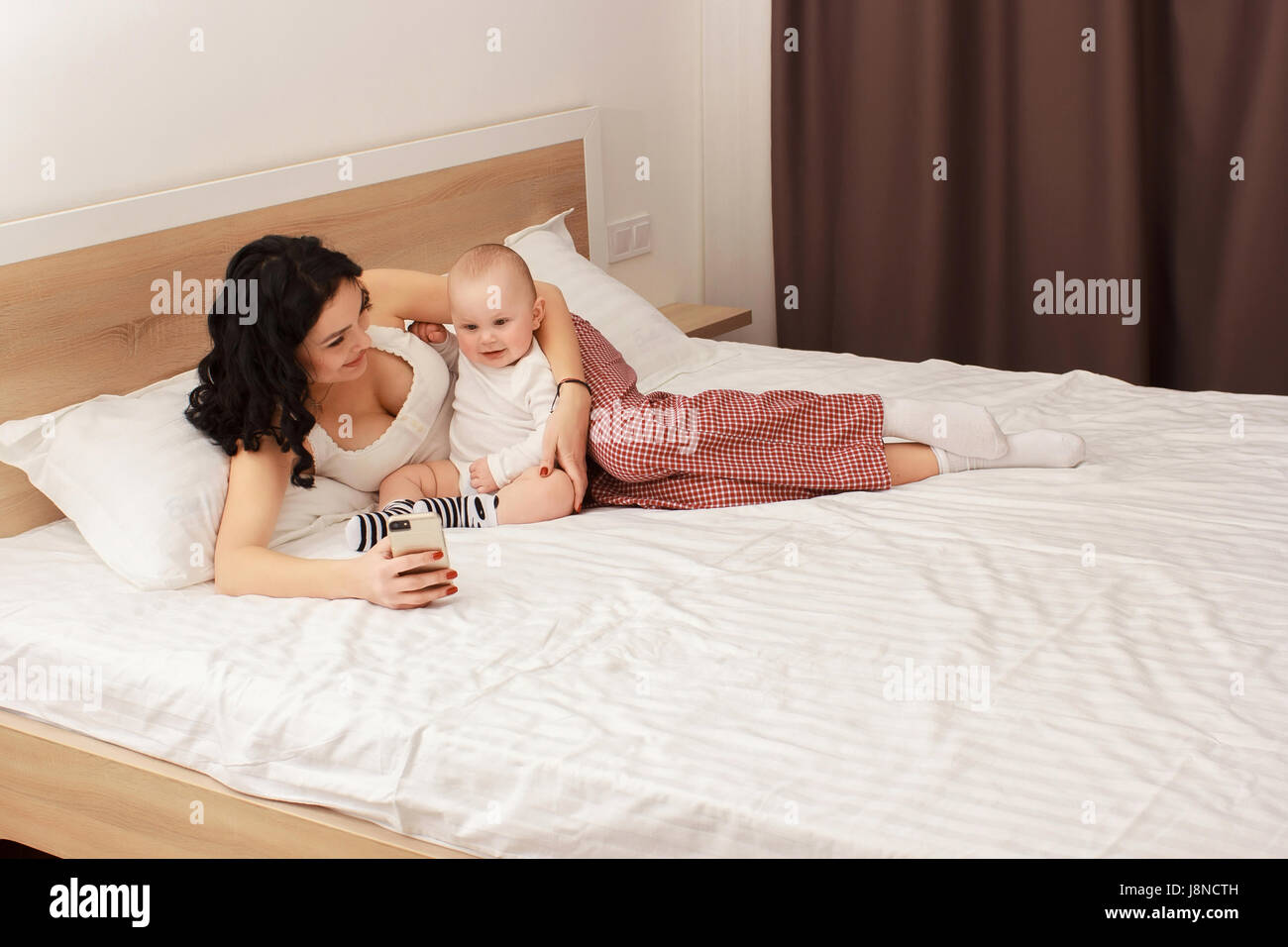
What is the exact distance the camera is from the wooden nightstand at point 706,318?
3131mm

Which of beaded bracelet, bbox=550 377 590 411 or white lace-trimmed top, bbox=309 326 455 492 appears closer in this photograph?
white lace-trimmed top, bbox=309 326 455 492

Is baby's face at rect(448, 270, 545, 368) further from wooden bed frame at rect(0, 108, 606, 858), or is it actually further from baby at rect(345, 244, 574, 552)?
wooden bed frame at rect(0, 108, 606, 858)

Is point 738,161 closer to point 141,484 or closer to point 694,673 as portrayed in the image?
point 141,484

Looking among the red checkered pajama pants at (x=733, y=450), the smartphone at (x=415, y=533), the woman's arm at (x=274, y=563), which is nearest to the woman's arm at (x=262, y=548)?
the woman's arm at (x=274, y=563)

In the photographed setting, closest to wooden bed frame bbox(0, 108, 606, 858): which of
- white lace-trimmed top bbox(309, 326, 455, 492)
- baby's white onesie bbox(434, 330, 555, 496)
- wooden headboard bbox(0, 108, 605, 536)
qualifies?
wooden headboard bbox(0, 108, 605, 536)

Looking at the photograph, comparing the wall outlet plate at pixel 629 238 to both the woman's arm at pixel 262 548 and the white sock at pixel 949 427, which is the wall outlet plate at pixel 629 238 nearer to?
the white sock at pixel 949 427

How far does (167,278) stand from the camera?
201 centimetres

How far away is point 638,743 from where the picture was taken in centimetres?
125

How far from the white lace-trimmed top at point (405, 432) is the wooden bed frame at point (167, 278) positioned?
38cm

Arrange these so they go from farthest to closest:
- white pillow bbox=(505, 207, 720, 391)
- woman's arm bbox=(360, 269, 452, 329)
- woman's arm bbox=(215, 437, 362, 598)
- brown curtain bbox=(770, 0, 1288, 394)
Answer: brown curtain bbox=(770, 0, 1288, 394) → white pillow bbox=(505, 207, 720, 391) → woman's arm bbox=(360, 269, 452, 329) → woman's arm bbox=(215, 437, 362, 598)

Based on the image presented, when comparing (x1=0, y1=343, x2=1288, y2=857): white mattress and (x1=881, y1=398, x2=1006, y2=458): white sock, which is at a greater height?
(x1=881, y1=398, x2=1006, y2=458): white sock

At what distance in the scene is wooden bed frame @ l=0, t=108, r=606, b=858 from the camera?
4.87 feet

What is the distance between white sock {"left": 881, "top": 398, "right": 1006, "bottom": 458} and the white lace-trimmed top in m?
0.74

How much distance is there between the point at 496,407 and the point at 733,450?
0.41 meters
